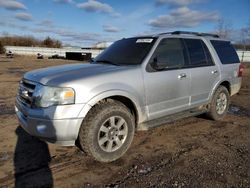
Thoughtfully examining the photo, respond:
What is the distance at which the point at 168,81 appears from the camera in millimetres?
4914

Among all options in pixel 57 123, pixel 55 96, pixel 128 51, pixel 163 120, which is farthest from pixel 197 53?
pixel 57 123

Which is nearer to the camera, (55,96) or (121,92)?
(55,96)

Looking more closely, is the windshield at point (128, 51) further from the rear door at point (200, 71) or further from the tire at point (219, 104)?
the tire at point (219, 104)

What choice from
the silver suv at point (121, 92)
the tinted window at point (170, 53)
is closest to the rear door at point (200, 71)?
the silver suv at point (121, 92)

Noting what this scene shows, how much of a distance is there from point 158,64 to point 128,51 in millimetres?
705

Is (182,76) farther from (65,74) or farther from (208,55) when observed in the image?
(65,74)

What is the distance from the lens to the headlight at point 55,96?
375cm

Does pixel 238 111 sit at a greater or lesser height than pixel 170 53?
lesser

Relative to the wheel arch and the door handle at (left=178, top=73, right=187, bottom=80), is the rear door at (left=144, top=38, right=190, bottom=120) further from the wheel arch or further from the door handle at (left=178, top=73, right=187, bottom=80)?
the wheel arch

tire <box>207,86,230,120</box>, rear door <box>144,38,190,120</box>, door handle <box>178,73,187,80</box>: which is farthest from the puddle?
door handle <box>178,73,187,80</box>

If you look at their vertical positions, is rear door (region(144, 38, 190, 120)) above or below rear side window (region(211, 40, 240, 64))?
below

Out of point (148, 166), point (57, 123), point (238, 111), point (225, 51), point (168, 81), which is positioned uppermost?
point (225, 51)

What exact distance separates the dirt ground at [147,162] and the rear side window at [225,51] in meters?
1.65

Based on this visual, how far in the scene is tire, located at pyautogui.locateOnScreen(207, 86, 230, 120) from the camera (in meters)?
6.27
